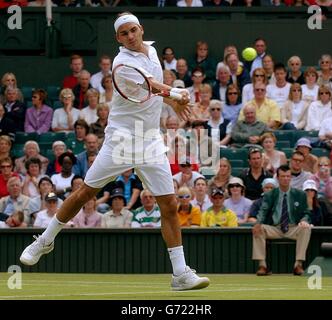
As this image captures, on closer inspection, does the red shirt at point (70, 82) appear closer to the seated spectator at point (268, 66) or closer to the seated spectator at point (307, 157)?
the seated spectator at point (268, 66)

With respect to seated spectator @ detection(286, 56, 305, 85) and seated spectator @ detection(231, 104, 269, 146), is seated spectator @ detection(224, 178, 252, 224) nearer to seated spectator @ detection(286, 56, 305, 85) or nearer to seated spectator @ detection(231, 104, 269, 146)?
seated spectator @ detection(231, 104, 269, 146)

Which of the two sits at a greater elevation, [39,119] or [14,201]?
[39,119]

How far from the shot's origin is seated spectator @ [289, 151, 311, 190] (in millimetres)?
18641

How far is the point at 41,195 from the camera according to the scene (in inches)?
757

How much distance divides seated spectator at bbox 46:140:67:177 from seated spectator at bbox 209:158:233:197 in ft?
8.55

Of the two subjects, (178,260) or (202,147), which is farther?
(202,147)

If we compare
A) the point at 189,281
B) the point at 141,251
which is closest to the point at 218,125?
the point at 141,251

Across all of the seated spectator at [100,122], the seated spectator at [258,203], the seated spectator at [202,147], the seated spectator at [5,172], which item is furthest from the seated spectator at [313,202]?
the seated spectator at [5,172]

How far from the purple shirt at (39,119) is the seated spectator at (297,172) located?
4.99 m

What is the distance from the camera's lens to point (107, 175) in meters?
11.7

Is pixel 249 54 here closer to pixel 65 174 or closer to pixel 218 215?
A: pixel 65 174

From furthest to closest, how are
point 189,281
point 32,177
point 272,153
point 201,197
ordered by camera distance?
point 32,177 < point 272,153 < point 201,197 < point 189,281

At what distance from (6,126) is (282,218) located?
21.2 feet
